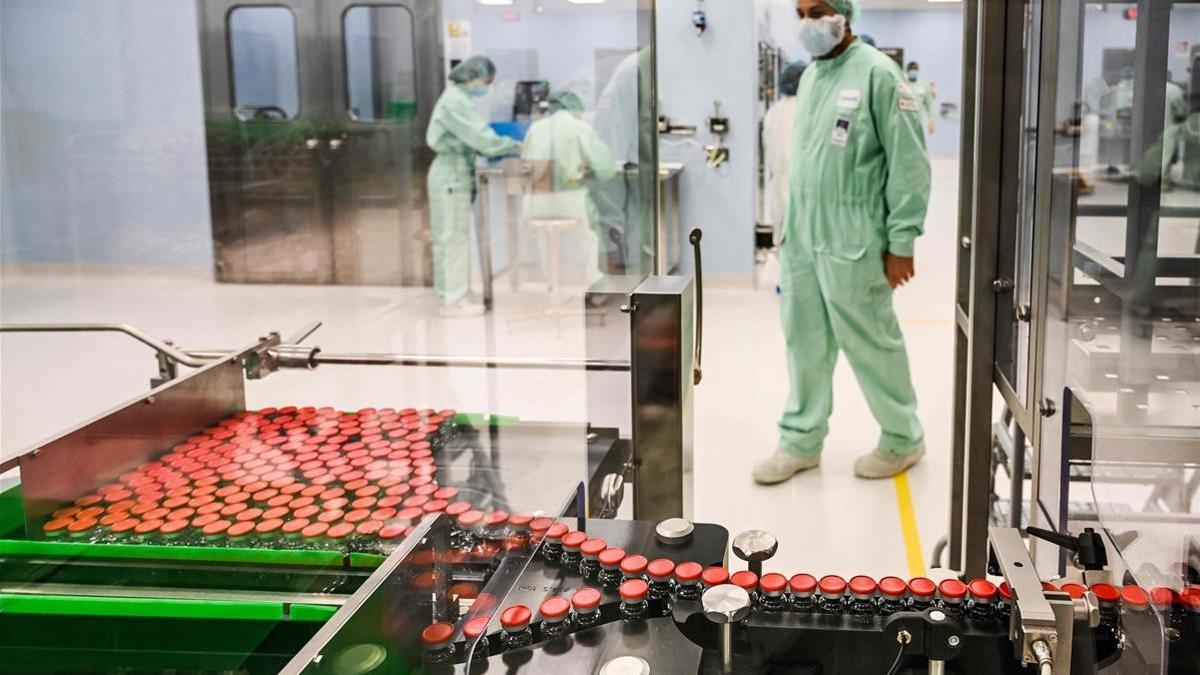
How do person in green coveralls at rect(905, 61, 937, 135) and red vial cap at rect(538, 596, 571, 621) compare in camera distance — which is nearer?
red vial cap at rect(538, 596, 571, 621)

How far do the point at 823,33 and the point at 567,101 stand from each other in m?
1.58

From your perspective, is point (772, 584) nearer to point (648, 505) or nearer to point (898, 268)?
point (648, 505)

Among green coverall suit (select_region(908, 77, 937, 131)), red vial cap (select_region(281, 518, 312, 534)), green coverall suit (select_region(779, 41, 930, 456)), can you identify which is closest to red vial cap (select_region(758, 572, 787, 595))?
red vial cap (select_region(281, 518, 312, 534))

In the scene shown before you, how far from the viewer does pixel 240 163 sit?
443 centimetres

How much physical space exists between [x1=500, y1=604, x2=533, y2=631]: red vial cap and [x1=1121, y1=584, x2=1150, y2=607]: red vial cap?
70 cm

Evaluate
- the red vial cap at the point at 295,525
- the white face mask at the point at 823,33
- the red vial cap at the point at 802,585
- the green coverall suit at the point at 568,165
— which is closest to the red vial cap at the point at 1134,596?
the red vial cap at the point at 802,585

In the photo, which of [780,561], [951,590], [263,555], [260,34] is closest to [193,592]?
[263,555]

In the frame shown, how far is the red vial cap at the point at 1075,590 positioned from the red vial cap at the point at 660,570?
47 cm

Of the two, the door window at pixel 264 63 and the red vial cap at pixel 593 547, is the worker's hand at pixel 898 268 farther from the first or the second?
the door window at pixel 264 63

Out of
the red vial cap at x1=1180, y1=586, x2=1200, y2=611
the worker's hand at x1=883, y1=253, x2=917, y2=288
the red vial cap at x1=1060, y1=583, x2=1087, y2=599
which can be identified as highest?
the worker's hand at x1=883, y1=253, x2=917, y2=288

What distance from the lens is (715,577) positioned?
52.5 inches

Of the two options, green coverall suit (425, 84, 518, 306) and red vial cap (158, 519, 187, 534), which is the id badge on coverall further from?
red vial cap (158, 519, 187, 534)

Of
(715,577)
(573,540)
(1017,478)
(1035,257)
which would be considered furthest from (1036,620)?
(1017,478)

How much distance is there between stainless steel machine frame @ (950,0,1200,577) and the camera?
152cm
